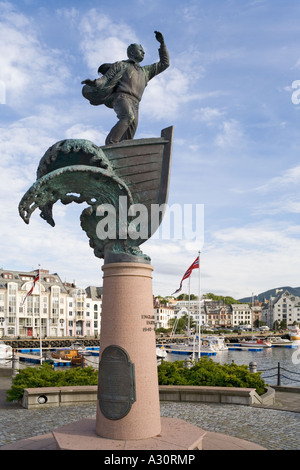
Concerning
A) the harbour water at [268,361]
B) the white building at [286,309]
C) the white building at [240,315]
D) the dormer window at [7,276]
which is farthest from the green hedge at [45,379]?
the white building at [240,315]

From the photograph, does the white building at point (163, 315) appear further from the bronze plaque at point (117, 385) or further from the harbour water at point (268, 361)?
the bronze plaque at point (117, 385)

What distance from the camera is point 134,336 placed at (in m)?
7.73

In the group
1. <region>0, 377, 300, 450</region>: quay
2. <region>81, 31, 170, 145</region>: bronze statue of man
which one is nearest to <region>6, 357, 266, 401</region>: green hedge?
<region>0, 377, 300, 450</region>: quay

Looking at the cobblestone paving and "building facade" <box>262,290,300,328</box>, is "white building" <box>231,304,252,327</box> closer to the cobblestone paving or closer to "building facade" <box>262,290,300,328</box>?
"building facade" <box>262,290,300,328</box>

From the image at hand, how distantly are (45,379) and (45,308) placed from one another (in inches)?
3145

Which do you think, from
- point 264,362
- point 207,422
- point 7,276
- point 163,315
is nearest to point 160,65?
point 207,422

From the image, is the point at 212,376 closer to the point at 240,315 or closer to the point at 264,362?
the point at 264,362

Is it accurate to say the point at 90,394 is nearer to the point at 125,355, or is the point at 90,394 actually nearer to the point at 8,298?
the point at 125,355

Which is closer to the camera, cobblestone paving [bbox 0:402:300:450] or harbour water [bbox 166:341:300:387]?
cobblestone paving [bbox 0:402:300:450]

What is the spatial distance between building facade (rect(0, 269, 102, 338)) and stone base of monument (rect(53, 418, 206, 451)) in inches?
2893

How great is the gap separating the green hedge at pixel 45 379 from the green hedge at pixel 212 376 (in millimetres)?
2676

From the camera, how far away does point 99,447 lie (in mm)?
7004

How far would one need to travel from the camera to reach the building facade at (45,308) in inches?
3433

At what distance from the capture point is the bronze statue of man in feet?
29.8
